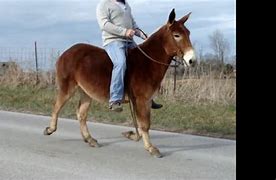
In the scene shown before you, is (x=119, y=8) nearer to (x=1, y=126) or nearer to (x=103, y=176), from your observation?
(x=103, y=176)

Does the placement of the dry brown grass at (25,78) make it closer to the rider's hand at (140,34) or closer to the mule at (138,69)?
the mule at (138,69)

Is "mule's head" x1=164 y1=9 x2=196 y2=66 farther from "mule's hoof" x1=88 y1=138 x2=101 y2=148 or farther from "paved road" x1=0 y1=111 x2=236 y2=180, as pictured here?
"mule's hoof" x1=88 y1=138 x2=101 y2=148

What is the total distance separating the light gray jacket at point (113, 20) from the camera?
683cm

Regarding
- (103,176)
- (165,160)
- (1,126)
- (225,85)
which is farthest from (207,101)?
(103,176)

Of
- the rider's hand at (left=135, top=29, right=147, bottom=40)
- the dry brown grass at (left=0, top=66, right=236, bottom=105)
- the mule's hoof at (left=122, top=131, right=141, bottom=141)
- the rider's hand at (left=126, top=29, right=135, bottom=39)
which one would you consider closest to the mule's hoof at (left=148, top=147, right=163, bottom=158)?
the mule's hoof at (left=122, top=131, right=141, bottom=141)

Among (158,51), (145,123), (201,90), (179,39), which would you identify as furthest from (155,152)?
(201,90)

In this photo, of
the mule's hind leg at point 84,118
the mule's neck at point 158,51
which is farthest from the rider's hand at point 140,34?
the mule's hind leg at point 84,118

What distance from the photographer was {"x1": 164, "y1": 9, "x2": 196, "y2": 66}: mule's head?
6.34m

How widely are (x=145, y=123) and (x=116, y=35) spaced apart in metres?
1.40

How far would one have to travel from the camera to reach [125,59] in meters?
6.79

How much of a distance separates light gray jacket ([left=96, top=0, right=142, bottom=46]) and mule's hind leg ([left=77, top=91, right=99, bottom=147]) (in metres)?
1.22

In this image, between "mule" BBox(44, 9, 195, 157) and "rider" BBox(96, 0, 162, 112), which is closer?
"mule" BBox(44, 9, 195, 157)

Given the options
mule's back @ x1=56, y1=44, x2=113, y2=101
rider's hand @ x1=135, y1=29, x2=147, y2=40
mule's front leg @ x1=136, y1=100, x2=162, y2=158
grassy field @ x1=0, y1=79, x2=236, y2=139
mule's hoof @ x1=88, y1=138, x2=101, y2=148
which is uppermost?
rider's hand @ x1=135, y1=29, x2=147, y2=40

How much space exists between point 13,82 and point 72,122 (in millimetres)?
9359
